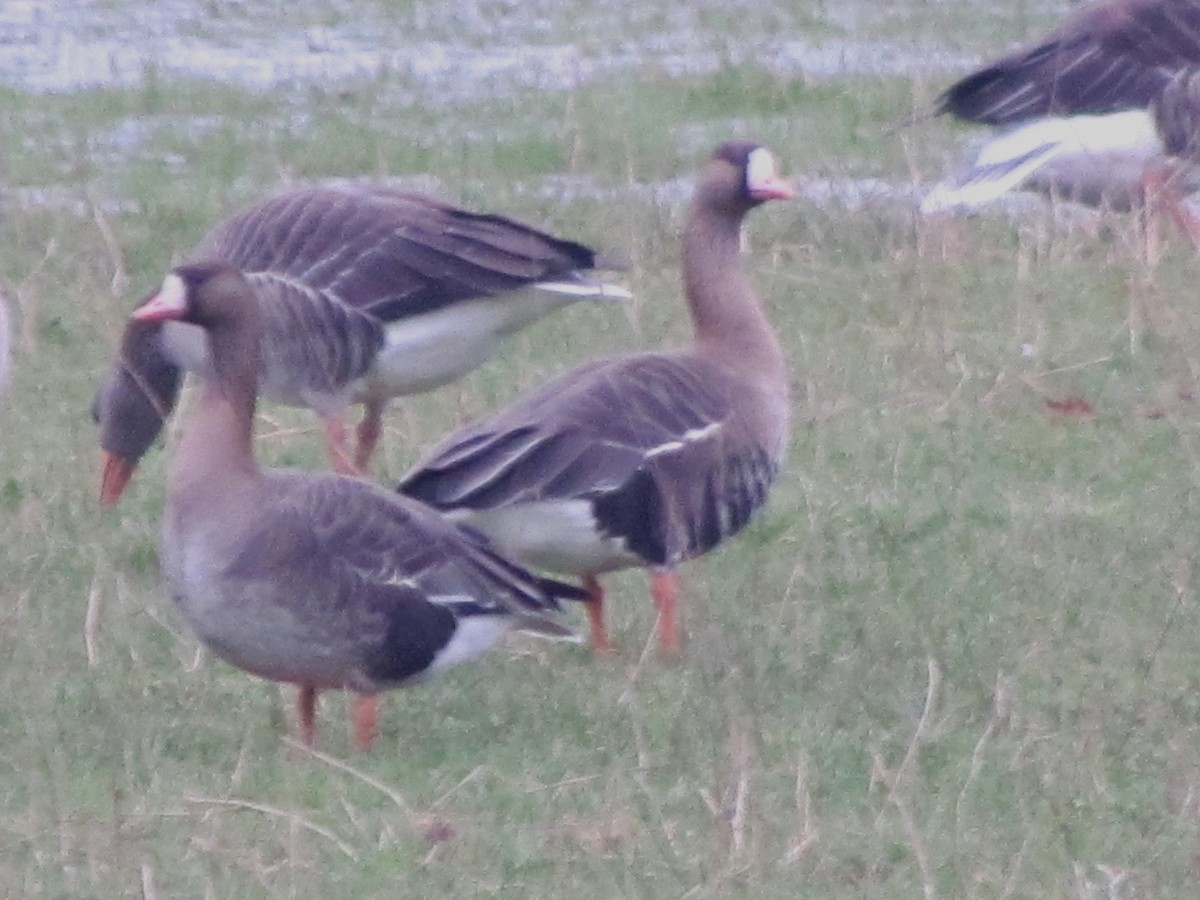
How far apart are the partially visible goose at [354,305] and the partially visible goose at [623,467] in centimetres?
140

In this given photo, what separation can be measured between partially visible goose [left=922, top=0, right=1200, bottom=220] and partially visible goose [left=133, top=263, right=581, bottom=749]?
5883mm

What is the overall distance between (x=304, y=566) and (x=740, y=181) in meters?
2.13

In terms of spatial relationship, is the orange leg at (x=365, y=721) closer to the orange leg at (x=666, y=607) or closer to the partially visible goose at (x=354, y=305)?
the orange leg at (x=666, y=607)

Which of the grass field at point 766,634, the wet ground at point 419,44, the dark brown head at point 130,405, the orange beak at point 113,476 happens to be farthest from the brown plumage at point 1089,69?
the orange beak at point 113,476

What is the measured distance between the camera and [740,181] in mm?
7523

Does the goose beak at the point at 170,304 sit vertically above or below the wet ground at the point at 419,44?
above

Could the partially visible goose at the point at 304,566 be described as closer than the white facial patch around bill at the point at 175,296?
Yes

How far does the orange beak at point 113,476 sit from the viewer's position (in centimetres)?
823

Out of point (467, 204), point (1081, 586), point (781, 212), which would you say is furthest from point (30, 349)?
point (1081, 586)

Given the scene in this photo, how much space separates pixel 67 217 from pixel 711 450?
18.3ft

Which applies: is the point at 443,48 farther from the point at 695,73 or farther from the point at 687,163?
the point at 687,163

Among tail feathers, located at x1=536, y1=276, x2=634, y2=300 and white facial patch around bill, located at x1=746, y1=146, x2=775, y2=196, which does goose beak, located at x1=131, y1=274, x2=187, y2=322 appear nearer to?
white facial patch around bill, located at x1=746, y1=146, x2=775, y2=196

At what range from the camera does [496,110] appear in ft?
47.7

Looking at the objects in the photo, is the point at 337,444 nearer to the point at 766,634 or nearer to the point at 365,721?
the point at 766,634
